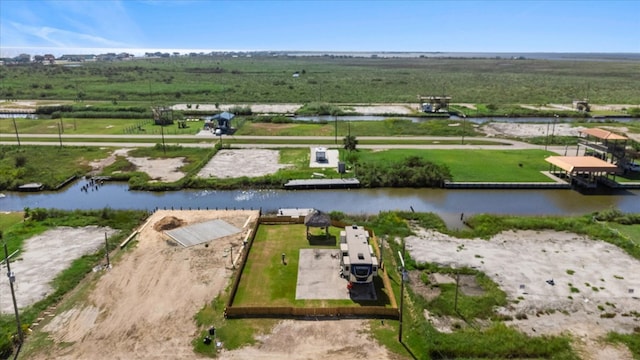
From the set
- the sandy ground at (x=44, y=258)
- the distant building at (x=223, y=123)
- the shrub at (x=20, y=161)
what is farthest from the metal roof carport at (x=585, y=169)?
the shrub at (x=20, y=161)

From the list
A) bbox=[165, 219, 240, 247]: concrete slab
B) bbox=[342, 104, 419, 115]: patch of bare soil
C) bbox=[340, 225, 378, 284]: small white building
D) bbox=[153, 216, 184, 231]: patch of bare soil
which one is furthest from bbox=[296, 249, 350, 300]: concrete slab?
bbox=[342, 104, 419, 115]: patch of bare soil

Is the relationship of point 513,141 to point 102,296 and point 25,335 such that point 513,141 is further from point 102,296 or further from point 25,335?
point 25,335

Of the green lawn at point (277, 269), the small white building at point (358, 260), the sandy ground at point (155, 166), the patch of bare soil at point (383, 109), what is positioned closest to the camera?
the green lawn at point (277, 269)

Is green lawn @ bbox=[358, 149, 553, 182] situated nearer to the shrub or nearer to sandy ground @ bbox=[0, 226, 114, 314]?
sandy ground @ bbox=[0, 226, 114, 314]

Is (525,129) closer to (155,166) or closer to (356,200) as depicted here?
(356,200)

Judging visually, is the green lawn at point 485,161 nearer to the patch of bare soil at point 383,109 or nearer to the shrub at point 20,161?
the patch of bare soil at point 383,109
